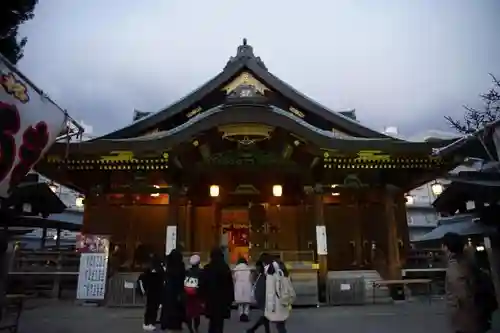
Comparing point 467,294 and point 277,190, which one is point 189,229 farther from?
point 467,294

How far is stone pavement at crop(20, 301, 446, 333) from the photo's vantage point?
8227 mm

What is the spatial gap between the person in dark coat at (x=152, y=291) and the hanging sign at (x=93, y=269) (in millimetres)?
4565

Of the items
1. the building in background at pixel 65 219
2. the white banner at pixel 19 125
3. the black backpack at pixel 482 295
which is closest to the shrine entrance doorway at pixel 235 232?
the white banner at pixel 19 125

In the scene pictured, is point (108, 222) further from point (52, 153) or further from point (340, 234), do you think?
point (340, 234)

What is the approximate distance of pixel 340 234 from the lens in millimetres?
15453

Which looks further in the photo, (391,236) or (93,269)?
(391,236)

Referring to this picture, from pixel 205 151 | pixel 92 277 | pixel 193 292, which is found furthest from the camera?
pixel 205 151

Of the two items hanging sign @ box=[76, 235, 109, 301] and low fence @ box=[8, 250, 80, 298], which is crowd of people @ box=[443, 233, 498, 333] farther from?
low fence @ box=[8, 250, 80, 298]

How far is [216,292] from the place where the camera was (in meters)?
6.54

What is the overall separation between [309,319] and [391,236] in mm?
5830

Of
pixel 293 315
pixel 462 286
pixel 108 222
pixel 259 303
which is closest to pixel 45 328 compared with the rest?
pixel 259 303

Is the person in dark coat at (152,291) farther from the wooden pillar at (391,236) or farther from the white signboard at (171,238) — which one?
the wooden pillar at (391,236)

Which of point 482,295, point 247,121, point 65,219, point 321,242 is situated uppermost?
point 247,121

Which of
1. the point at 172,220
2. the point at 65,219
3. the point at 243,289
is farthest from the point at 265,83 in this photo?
the point at 65,219
